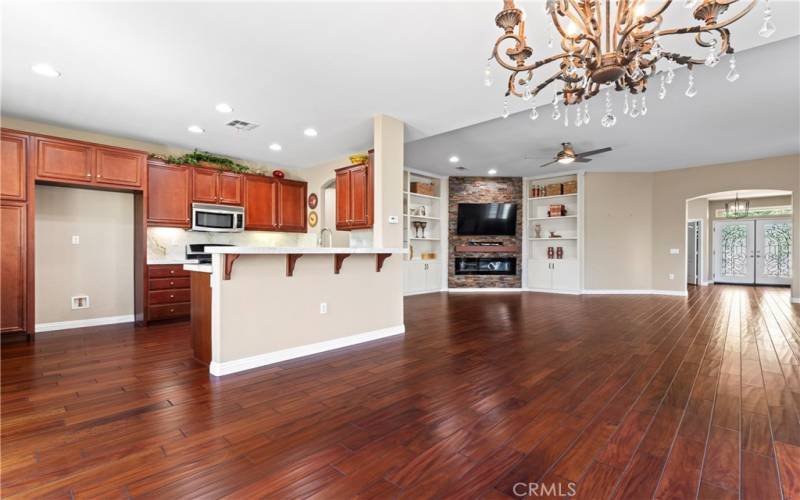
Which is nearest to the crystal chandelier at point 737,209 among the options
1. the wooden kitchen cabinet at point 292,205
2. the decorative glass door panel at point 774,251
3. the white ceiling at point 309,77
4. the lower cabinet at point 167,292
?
the decorative glass door panel at point 774,251

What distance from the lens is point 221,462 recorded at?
1.80m

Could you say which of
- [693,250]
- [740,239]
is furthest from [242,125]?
[740,239]

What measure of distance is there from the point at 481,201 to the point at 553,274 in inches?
100

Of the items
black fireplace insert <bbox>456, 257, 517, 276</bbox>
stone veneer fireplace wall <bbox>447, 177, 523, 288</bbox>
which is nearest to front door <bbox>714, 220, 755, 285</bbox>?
stone veneer fireplace wall <bbox>447, 177, 523, 288</bbox>

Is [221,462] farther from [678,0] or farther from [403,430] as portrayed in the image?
[678,0]

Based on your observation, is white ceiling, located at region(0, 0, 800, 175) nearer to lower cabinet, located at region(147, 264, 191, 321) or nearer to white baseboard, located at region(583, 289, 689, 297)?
lower cabinet, located at region(147, 264, 191, 321)

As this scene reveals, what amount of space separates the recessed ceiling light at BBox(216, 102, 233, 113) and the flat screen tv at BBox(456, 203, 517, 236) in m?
6.05

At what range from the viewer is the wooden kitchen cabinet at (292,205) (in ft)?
22.3

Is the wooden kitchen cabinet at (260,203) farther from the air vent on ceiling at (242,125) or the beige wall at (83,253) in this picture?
the beige wall at (83,253)

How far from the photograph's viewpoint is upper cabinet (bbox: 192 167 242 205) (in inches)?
227

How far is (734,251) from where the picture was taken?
1123 centimetres

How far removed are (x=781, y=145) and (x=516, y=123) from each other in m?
5.05

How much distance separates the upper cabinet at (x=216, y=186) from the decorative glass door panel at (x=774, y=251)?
14269 mm

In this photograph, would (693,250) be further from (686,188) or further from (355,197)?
(355,197)
